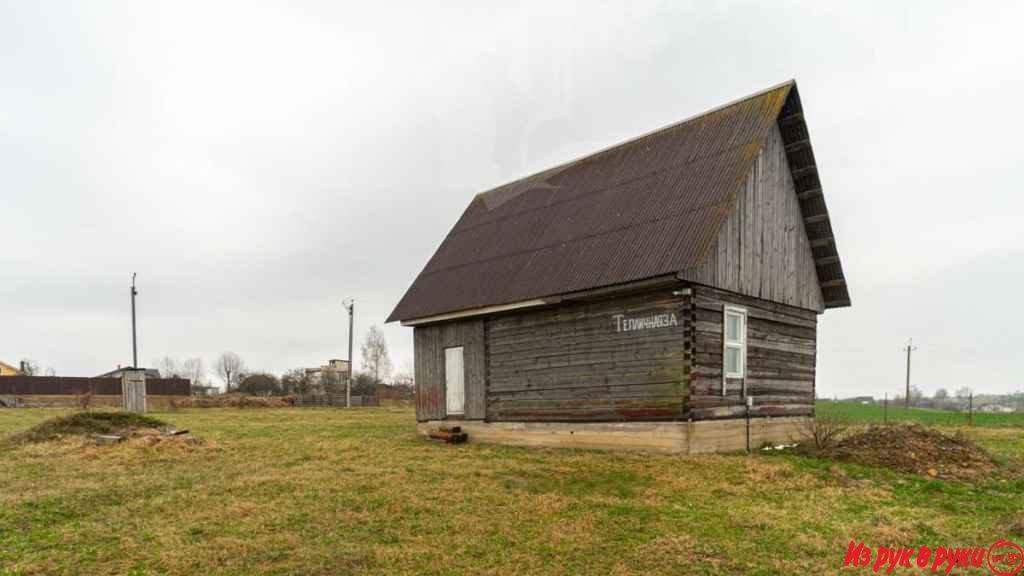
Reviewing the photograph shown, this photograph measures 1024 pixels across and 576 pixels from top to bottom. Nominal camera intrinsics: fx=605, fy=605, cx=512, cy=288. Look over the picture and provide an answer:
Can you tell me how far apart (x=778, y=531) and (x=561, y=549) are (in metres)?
2.71

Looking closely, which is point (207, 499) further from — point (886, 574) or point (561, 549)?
point (886, 574)

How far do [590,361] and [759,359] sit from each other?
4351 mm

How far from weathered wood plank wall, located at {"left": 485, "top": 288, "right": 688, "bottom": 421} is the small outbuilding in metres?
0.04

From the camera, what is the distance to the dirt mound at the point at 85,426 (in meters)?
16.2

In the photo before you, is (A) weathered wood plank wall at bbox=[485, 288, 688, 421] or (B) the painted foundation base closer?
(B) the painted foundation base

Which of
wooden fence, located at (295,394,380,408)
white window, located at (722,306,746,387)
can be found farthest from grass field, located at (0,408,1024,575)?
wooden fence, located at (295,394,380,408)

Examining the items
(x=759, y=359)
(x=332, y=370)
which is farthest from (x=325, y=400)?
(x=759, y=359)

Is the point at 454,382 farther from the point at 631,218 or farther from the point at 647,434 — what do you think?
the point at 631,218

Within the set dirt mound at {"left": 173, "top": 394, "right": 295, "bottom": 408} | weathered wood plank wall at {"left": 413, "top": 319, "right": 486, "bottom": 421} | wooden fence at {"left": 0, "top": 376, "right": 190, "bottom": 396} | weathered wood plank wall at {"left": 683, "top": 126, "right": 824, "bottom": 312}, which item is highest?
weathered wood plank wall at {"left": 683, "top": 126, "right": 824, "bottom": 312}

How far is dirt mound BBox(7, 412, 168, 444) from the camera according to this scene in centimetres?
1619

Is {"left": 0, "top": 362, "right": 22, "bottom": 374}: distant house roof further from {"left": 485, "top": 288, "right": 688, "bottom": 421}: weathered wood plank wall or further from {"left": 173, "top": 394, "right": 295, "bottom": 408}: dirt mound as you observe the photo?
{"left": 485, "top": 288, "right": 688, "bottom": 421}: weathered wood plank wall

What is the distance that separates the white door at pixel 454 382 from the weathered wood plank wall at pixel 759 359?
749 centimetres

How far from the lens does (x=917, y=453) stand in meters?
11.6

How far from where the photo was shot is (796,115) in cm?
1537
